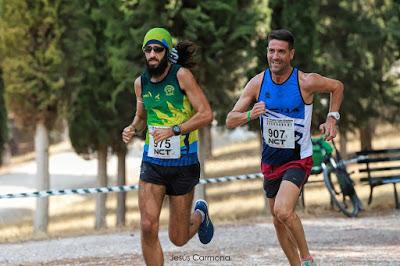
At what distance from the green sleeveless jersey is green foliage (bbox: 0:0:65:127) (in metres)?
15.9

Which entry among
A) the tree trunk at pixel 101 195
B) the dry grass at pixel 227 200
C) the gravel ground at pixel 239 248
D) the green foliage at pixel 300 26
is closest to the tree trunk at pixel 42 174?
the dry grass at pixel 227 200

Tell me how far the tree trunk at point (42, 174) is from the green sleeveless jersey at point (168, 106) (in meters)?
17.2

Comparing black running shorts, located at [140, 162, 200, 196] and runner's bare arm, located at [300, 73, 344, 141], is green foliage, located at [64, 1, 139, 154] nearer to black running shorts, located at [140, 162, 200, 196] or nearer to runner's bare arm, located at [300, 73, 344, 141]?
runner's bare arm, located at [300, 73, 344, 141]

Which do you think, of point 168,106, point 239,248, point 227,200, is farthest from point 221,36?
point 227,200

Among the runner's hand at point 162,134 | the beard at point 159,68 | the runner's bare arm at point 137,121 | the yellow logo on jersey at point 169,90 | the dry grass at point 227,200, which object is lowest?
the dry grass at point 227,200

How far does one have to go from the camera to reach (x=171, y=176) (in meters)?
8.71

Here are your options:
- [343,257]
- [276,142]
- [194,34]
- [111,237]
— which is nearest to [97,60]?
[194,34]

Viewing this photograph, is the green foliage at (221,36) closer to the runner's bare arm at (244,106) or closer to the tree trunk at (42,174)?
the tree trunk at (42,174)

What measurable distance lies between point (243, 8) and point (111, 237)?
703 cm

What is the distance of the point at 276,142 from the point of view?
888 cm

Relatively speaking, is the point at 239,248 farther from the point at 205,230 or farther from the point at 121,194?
the point at 121,194

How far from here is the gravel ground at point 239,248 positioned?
11453mm

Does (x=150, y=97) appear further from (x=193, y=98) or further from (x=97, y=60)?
(x=97, y=60)

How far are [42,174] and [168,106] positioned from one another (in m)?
18.1
